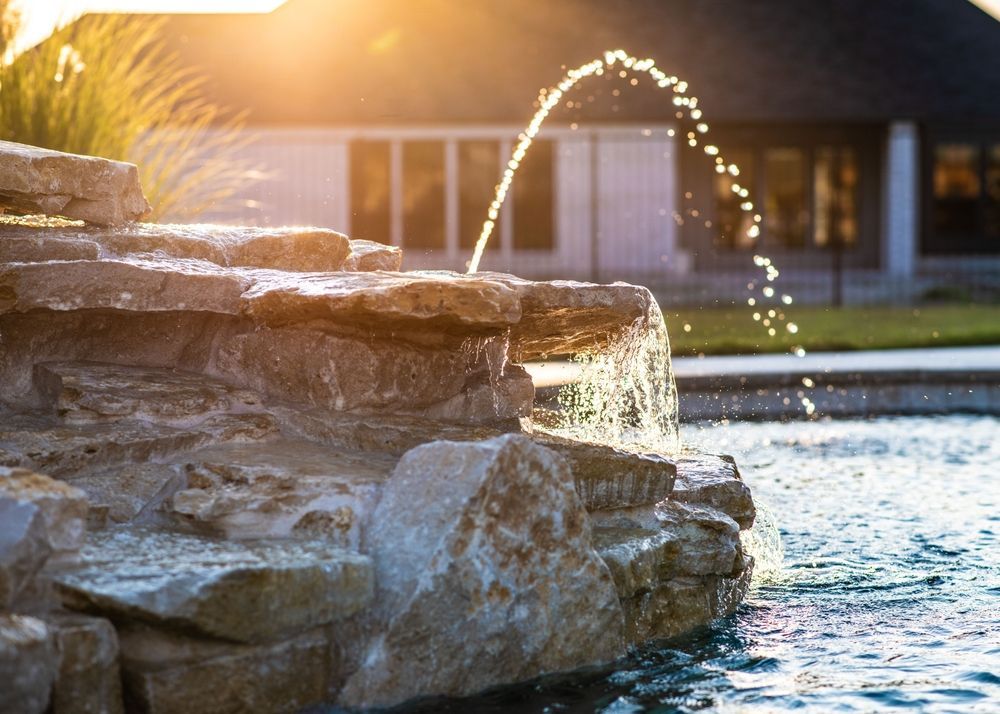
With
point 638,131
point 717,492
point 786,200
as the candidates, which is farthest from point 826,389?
point 786,200

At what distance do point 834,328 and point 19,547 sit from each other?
12.5 meters

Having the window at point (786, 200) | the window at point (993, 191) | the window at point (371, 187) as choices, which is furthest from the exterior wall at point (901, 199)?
the window at point (371, 187)

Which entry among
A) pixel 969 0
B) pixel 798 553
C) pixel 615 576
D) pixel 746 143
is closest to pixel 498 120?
pixel 746 143

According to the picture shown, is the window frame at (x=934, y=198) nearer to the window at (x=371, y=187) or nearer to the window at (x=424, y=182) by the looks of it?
the window at (x=424, y=182)

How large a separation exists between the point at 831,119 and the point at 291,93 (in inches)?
363

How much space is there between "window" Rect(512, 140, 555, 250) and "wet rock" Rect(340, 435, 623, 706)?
18.5m

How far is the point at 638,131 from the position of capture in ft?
72.7

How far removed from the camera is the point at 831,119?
22484 mm

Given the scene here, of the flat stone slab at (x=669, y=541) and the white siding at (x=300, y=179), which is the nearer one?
the flat stone slab at (x=669, y=541)

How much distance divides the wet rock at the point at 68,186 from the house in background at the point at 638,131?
595 inches

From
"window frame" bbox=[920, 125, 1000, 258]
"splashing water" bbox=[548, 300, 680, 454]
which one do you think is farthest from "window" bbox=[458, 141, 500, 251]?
"splashing water" bbox=[548, 300, 680, 454]

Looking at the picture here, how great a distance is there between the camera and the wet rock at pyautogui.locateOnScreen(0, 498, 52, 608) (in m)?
3.38

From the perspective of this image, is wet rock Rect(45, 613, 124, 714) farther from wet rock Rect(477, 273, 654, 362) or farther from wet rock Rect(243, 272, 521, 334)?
wet rock Rect(477, 273, 654, 362)

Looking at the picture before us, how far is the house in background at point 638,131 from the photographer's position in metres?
22.0
